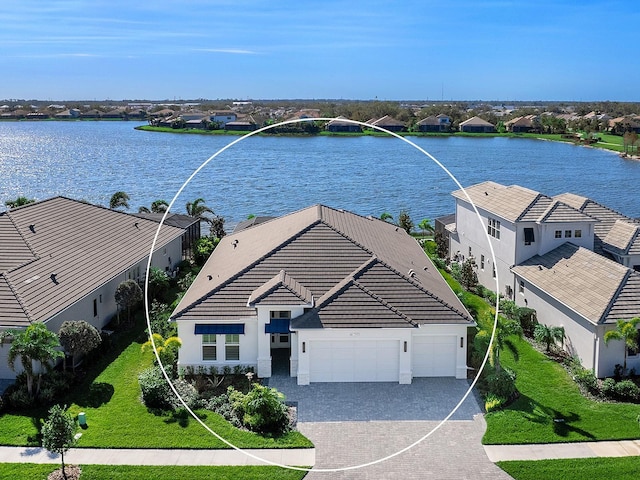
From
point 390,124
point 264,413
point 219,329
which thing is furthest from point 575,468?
point 390,124

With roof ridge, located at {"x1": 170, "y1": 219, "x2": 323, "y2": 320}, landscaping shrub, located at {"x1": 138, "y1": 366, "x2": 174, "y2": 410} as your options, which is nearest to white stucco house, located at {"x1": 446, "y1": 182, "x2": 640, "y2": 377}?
roof ridge, located at {"x1": 170, "y1": 219, "x2": 323, "y2": 320}

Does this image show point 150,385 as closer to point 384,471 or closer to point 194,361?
point 194,361

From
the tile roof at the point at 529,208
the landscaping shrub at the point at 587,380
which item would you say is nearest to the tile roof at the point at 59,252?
the tile roof at the point at 529,208

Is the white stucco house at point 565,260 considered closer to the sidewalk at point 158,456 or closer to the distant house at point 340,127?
the sidewalk at point 158,456

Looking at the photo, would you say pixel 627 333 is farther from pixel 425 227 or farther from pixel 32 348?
pixel 425 227

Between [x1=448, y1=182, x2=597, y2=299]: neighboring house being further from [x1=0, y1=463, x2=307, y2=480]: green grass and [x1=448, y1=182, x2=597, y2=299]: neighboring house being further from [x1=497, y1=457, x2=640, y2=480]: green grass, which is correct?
[x1=0, y1=463, x2=307, y2=480]: green grass

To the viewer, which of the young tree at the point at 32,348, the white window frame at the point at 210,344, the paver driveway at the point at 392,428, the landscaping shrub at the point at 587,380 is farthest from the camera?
the white window frame at the point at 210,344

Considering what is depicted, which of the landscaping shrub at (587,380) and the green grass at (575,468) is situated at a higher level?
the landscaping shrub at (587,380)
